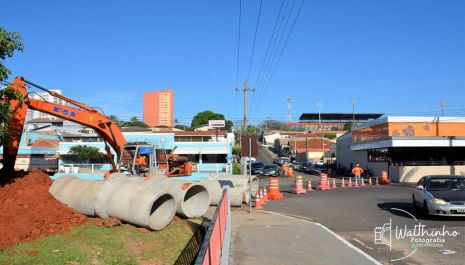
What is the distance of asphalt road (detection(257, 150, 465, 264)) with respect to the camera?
32.7 ft

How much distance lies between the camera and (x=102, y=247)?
35.9 ft

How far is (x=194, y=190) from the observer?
16078 millimetres

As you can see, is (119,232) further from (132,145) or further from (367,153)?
(367,153)

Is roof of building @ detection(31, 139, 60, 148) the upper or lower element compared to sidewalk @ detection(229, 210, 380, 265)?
upper

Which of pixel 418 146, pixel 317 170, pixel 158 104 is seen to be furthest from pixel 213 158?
pixel 158 104

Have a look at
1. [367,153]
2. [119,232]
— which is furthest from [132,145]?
[367,153]

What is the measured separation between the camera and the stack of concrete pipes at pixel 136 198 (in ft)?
41.6

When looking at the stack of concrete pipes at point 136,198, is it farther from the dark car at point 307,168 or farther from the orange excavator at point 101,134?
the dark car at point 307,168

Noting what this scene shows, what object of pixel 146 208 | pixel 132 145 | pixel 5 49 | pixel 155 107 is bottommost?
pixel 146 208

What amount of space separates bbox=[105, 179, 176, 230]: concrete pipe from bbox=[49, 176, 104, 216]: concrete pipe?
→ 0.71m

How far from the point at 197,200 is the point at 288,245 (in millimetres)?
5597

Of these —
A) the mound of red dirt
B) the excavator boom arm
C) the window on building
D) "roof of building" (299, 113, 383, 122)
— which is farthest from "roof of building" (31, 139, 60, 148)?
"roof of building" (299, 113, 383, 122)

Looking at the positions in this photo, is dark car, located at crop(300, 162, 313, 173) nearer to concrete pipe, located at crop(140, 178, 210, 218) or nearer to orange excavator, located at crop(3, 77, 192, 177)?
orange excavator, located at crop(3, 77, 192, 177)

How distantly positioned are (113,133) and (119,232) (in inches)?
367
